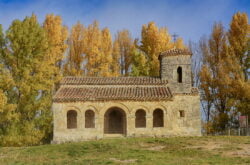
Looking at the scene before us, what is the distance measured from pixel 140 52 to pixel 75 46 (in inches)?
256

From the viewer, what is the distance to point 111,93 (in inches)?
963

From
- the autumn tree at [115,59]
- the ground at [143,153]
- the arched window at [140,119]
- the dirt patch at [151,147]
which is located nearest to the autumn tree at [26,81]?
the ground at [143,153]

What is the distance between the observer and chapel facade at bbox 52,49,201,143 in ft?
77.4

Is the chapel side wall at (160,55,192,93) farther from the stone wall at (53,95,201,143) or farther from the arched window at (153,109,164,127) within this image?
the stone wall at (53,95,201,143)

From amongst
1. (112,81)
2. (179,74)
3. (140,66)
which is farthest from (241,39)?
(112,81)

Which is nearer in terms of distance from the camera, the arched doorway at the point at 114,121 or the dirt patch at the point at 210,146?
the dirt patch at the point at 210,146

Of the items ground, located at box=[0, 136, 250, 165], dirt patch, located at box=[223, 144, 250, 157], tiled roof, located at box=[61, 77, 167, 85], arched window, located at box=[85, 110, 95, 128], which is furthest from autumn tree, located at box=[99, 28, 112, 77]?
dirt patch, located at box=[223, 144, 250, 157]

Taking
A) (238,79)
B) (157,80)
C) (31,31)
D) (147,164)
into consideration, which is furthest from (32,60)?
(238,79)

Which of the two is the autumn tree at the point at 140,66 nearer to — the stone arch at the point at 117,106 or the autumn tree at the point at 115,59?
the autumn tree at the point at 115,59

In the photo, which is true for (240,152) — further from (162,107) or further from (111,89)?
(111,89)

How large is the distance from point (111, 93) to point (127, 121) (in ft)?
7.57

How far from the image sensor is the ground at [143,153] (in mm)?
15242

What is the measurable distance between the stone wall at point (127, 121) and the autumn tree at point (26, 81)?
2.35 meters

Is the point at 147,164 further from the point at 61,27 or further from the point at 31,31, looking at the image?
the point at 61,27
